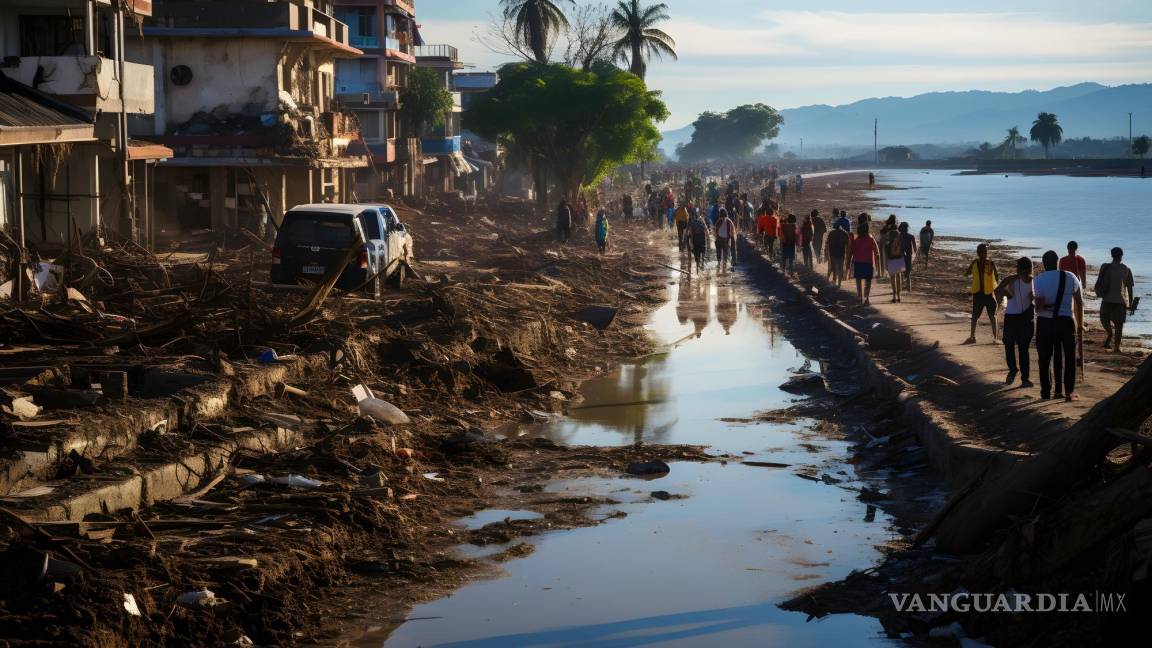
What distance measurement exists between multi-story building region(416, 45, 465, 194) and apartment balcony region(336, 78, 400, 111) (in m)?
7.16

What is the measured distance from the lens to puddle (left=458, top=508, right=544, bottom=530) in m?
10.6

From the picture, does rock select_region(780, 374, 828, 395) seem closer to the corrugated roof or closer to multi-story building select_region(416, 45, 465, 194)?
the corrugated roof

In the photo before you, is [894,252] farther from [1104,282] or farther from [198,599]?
[198,599]

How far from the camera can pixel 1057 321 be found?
43.1 feet

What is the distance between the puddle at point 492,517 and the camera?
10.6m

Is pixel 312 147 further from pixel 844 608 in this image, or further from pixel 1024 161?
pixel 1024 161

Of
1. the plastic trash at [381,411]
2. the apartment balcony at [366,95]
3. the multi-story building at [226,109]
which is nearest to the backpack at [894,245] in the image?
the plastic trash at [381,411]

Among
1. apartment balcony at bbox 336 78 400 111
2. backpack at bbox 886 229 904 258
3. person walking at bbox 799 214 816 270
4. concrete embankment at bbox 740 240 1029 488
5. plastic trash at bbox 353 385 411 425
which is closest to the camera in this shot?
concrete embankment at bbox 740 240 1029 488

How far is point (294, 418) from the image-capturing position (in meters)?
12.6

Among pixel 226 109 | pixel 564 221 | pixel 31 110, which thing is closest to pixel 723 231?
pixel 564 221

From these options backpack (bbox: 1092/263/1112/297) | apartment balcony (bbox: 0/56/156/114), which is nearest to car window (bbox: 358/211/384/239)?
apartment balcony (bbox: 0/56/156/114)

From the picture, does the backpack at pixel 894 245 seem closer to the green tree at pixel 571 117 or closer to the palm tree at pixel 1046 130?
the green tree at pixel 571 117

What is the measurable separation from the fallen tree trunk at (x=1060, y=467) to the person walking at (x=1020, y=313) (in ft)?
16.8

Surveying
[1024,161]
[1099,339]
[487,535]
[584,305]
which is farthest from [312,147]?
[1024,161]
